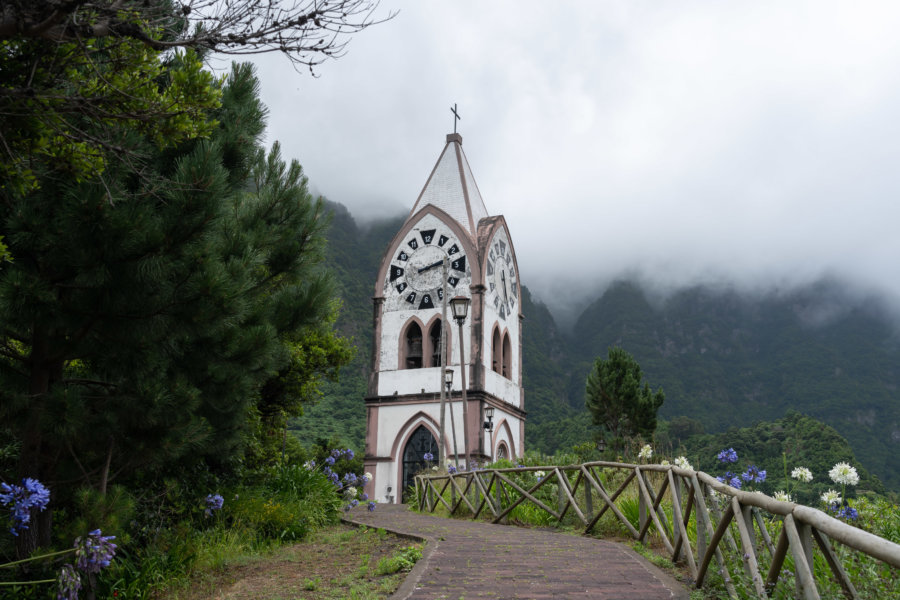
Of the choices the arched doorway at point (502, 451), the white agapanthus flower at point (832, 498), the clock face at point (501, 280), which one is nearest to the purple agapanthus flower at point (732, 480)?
the white agapanthus flower at point (832, 498)

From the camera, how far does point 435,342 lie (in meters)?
29.3

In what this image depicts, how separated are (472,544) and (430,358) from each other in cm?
2027

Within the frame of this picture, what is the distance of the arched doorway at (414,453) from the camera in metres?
28.0

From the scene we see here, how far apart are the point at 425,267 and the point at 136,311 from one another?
79.9 feet

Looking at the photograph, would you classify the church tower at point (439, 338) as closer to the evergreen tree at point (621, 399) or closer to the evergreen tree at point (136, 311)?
the evergreen tree at point (621, 399)

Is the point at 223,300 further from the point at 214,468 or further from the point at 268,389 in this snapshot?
the point at 268,389

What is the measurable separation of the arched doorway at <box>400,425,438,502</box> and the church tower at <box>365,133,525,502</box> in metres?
0.04

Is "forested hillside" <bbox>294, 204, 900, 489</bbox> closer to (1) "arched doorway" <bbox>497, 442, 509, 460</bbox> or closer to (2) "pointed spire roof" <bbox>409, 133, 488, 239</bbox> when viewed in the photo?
(1) "arched doorway" <bbox>497, 442, 509, 460</bbox>

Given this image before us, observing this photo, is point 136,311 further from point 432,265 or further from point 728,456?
point 432,265

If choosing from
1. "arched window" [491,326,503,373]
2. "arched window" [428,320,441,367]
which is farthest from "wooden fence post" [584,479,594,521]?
"arched window" [491,326,503,373]

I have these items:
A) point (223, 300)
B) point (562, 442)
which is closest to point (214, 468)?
point (223, 300)

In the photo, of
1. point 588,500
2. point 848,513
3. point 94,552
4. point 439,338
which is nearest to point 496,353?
point 439,338

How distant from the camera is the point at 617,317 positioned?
108125mm

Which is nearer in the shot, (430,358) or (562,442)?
(430,358)
